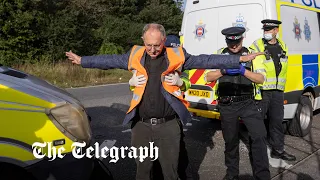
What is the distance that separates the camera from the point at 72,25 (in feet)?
89.0

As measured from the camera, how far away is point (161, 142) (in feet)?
9.84

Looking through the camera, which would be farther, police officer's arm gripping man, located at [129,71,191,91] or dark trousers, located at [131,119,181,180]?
dark trousers, located at [131,119,181,180]

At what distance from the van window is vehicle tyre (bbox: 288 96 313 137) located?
0.87 m

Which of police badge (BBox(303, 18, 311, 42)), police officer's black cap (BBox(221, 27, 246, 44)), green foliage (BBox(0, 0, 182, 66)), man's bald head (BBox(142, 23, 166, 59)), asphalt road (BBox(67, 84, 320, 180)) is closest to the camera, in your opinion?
man's bald head (BBox(142, 23, 166, 59))

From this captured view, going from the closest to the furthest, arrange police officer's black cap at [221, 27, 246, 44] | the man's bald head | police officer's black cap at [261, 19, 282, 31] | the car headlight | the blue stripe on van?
the car headlight → the man's bald head → police officer's black cap at [221, 27, 246, 44] → police officer's black cap at [261, 19, 282, 31] → the blue stripe on van

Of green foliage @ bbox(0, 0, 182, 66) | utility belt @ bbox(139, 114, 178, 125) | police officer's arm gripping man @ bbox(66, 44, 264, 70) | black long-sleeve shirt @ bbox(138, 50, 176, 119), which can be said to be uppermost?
green foliage @ bbox(0, 0, 182, 66)

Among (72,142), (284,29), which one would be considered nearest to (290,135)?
(284,29)

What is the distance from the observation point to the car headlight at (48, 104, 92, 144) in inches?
96.5

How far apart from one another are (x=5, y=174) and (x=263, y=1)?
166 inches

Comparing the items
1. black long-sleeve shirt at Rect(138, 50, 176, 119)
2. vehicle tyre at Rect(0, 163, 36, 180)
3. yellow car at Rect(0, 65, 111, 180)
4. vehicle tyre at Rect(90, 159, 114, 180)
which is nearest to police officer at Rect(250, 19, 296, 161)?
black long-sleeve shirt at Rect(138, 50, 176, 119)

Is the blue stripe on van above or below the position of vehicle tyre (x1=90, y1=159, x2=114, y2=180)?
above

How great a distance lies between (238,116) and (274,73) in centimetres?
111

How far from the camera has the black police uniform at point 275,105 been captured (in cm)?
462

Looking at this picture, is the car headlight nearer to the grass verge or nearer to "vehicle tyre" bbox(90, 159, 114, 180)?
"vehicle tyre" bbox(90, 159, 114, 180)
